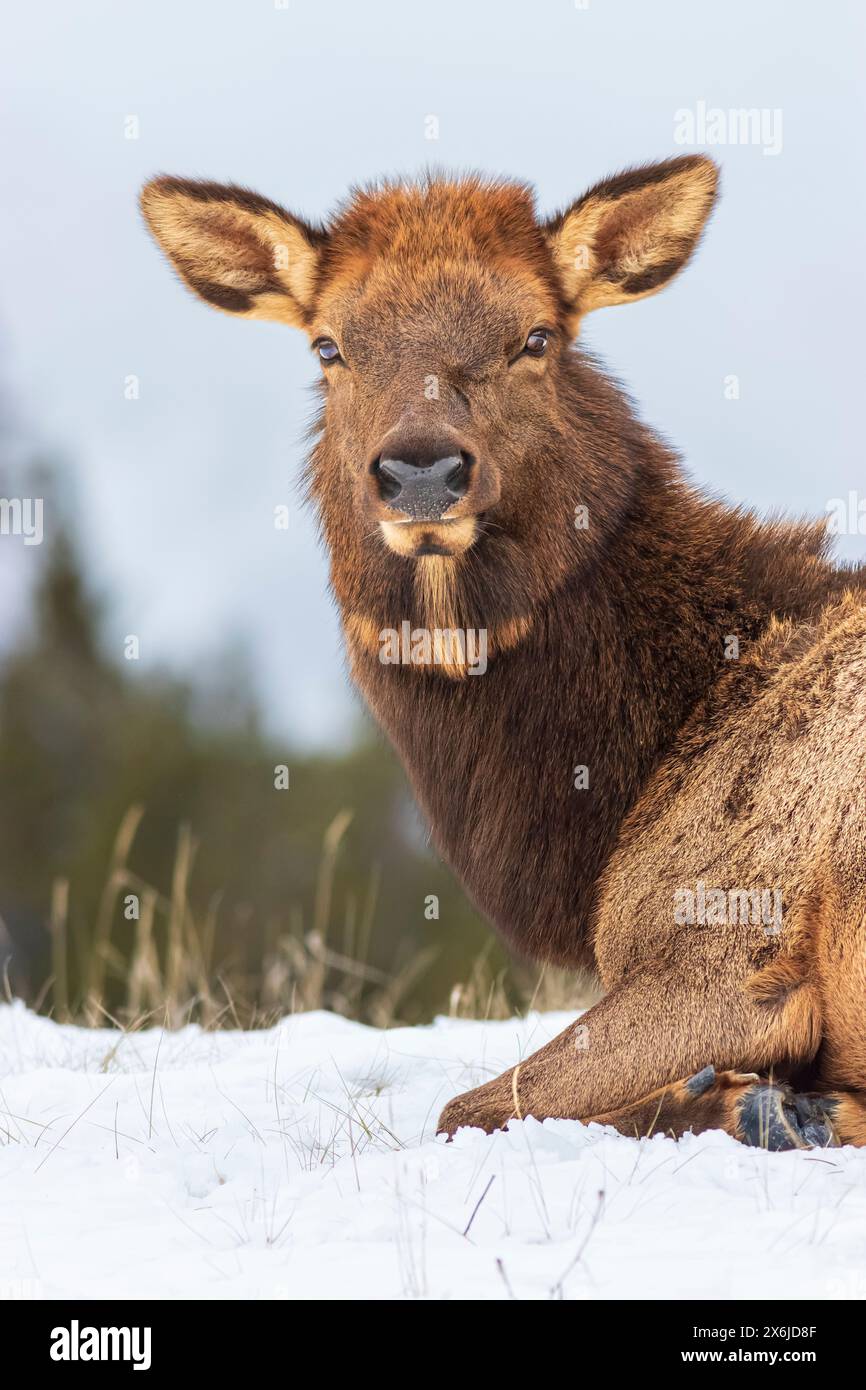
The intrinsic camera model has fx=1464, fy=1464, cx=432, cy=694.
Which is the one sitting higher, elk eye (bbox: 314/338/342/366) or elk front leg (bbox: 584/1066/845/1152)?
elk eye (bbox: 314/338/342/366)

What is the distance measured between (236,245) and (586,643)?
253cm

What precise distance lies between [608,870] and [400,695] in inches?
45.7

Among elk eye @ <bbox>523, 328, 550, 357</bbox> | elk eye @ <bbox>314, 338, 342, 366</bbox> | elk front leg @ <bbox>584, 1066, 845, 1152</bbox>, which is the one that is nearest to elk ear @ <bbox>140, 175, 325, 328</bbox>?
elk eye @ <bbox>314, 338, 342, 366</bbox>

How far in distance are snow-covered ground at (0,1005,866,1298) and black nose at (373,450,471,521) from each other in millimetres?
2130

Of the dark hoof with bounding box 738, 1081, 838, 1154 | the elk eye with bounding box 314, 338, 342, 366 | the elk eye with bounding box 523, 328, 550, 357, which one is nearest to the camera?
the dark hoof with bounding box 738, 1081, 838, 1154

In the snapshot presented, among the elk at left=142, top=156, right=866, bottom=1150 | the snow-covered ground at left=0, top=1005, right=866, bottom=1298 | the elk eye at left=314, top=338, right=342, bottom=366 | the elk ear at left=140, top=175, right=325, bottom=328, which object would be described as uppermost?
the elk ear at left=140, top=175, right=325, bottom=328

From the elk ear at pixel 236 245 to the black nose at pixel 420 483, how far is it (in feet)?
5.70

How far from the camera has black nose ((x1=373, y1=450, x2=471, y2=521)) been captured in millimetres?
5148

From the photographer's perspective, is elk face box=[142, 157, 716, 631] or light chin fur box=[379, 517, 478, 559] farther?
A: elk face box=[142, 157, 716, 631]

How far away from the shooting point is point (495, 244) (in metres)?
6.16

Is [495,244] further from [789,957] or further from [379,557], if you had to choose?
[789,957]

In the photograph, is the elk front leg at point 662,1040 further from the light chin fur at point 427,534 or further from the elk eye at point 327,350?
the elk eye at point 327,350

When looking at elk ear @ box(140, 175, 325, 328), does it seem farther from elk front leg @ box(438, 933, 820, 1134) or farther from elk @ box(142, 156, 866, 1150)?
elk front leg @ box(438, 933, 820, 1134)

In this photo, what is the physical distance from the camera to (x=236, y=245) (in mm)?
6691
